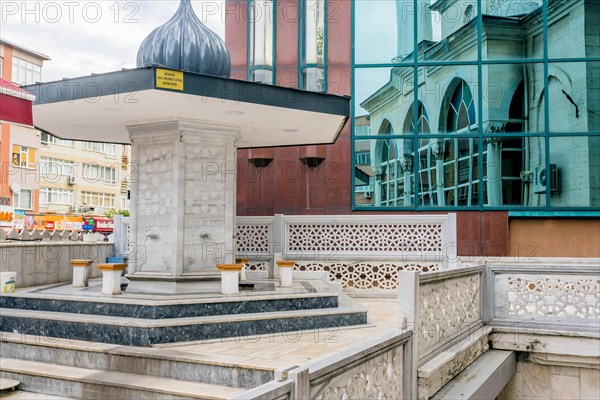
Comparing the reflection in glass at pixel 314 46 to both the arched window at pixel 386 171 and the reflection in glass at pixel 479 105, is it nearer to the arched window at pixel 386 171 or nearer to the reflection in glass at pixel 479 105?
the reflection in glass at pixel 479 105

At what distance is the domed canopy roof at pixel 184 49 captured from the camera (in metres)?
7.78

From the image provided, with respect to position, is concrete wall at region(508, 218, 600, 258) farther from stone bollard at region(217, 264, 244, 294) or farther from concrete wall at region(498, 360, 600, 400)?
stone bollard at region(217, 264, 244, 294)

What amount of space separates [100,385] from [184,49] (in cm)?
464

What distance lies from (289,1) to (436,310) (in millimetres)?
8639

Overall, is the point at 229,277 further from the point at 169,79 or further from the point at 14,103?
the point at 14,103

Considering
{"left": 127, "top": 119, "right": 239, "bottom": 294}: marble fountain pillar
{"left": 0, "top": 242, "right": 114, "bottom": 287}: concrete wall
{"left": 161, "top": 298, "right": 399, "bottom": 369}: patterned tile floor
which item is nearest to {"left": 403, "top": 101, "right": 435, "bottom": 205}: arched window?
{"left": 161, "top": 298, "right": 399, "bottom": 369}: patterned tile floor

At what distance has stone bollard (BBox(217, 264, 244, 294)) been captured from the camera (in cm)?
731

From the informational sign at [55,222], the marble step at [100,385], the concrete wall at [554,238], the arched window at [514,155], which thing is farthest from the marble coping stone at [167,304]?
the informational sign at [55,222]

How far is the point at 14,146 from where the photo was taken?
1309 inches

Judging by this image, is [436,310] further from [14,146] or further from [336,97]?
[14,146]

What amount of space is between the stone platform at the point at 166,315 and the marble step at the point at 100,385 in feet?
1.86

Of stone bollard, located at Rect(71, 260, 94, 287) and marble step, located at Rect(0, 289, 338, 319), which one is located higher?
stone bollard, located at Rect(71, 260, 94, 287)

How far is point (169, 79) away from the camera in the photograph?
21.3ft

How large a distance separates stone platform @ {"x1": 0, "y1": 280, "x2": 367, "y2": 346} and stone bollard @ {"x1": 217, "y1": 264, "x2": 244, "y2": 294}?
135 millimetres
